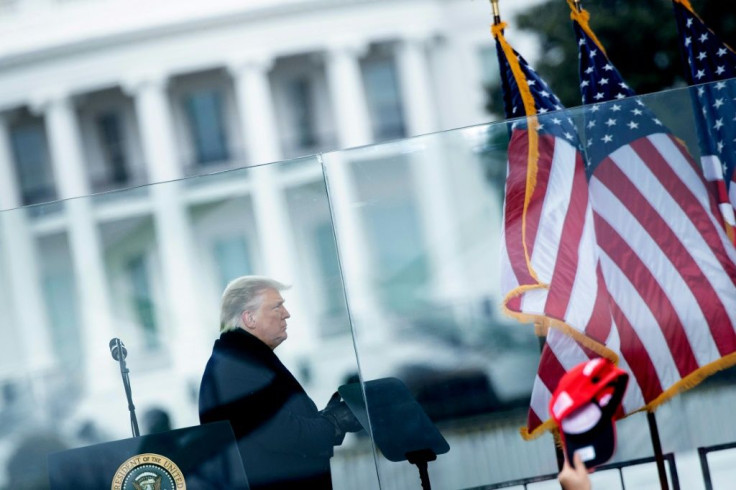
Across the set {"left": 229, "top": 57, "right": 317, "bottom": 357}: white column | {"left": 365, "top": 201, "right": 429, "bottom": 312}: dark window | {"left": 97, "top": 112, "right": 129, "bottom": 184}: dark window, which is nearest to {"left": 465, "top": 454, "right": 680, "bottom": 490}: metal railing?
{"left": 365, "top": 201, "right": 429, "bottom": 312}: dark window

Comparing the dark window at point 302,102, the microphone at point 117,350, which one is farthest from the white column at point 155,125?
the microphone at point 117,350

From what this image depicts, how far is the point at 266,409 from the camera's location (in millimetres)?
4871

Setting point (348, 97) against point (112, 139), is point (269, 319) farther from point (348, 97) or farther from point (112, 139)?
→ point (112, 139)

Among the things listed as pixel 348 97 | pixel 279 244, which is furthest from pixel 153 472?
pixel 348 97

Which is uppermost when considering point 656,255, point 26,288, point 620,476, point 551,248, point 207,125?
point 207,125

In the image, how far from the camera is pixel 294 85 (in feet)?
137

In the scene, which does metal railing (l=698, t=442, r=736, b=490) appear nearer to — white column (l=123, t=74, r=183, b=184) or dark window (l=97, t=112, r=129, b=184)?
white column (l=123, t=74, r=183, b=184)

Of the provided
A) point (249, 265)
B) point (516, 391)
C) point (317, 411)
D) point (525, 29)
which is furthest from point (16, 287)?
point (525, 29)

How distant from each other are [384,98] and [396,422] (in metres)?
36.5

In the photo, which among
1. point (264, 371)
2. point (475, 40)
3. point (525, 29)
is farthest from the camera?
point (475, 40)

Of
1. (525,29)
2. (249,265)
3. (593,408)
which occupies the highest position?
(525,29)

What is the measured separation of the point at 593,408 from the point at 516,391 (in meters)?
1.16

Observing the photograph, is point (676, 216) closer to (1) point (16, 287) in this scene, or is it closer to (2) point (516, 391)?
(2) point (516, 391)

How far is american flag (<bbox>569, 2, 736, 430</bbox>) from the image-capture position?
5.02m
